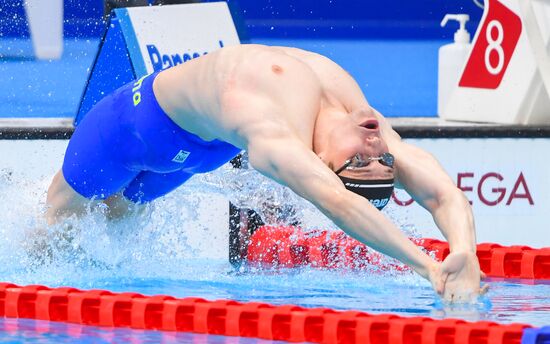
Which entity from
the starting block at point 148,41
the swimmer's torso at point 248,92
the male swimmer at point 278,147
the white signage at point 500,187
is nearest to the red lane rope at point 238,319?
the male swimmer at point 278,147

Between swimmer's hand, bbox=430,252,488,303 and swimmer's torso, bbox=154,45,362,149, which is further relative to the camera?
swimmer's torso, bbox=154,45,362,149

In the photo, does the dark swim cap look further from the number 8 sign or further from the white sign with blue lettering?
the number 8 sign

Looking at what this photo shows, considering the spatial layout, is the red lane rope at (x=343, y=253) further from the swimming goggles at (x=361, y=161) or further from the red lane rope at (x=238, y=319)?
the red lane rope at (x=238, y=319)

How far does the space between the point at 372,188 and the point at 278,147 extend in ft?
0.96

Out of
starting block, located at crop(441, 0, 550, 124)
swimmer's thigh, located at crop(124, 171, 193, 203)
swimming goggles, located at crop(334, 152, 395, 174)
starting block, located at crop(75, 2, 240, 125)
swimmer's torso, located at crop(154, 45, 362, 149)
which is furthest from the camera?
starting block, located at crop(441, 0, 550, 124)

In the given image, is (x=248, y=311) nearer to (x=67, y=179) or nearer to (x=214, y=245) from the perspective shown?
(x=67, y=179)

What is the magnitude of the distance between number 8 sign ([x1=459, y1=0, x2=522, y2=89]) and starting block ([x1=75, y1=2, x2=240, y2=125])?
1335 millimetres

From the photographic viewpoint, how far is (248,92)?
384 centimetres

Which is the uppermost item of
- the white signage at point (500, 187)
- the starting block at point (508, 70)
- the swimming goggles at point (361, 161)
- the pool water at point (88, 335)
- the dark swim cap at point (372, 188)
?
the swimming goggles at point (361, 161)

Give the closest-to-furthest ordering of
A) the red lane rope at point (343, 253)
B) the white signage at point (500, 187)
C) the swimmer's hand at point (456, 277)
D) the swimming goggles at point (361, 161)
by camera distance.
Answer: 1. the swimmer's hand at point (456, 277)
2. the swimming goggles at point (361, 161)
3. the red lane rope at point (343, 253)
4. the white signage at point (500, 187)

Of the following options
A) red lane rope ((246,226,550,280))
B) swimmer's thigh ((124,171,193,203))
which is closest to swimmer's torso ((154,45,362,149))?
swimmer's thigh ((124,171,193,203))

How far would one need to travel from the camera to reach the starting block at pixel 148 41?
5609mm

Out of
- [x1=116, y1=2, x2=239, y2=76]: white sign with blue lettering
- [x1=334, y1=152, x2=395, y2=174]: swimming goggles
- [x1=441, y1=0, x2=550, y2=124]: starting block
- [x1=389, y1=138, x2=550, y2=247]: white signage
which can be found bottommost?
[x1=389, y1=138, x2=550, y2=247]: white signage

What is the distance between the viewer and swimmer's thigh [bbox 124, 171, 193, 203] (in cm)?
477
